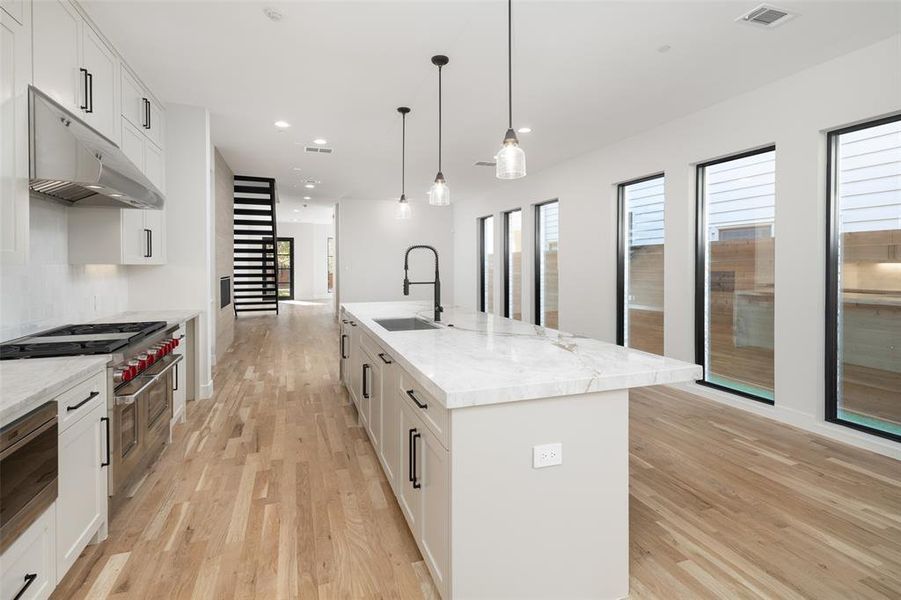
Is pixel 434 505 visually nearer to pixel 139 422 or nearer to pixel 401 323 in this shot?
pixel 139 422

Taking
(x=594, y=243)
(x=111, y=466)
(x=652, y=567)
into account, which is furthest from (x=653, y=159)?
(x=111, y=466)

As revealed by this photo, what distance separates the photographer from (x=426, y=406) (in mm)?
1848

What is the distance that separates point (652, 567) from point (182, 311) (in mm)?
4165

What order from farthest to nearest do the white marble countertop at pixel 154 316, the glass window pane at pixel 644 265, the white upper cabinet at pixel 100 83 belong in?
the glass window pane at pixel 644 265, the white marble countertop at pixel 154 316, the white upper cabinet at pixel 100 83

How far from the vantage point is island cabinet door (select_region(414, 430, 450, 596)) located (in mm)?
1641

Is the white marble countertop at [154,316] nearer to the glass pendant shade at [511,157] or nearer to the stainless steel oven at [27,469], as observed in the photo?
the stainless steel oven at [27,469]

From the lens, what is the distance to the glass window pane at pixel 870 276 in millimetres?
3277

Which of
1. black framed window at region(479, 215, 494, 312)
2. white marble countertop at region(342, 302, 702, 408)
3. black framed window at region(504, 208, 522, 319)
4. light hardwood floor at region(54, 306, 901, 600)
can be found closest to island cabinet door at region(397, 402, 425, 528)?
light hardwood floor at region(54, 306, 901, 600)

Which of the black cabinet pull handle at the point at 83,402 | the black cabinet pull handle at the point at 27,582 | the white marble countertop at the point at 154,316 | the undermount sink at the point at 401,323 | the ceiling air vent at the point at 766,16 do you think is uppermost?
the ceiling air vent at the point at 766,16

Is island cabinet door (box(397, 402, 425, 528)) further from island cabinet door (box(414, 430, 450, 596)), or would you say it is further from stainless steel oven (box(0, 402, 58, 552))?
stainless steel oven (box(0, 402, 58, 552))

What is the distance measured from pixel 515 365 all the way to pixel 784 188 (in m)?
3.39

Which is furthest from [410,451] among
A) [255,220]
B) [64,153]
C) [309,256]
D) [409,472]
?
[309,256]

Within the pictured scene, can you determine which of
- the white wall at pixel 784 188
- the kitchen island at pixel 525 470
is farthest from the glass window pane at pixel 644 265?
the kitchen island at pixel 525 470

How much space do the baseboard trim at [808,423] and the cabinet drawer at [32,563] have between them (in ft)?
15.3
